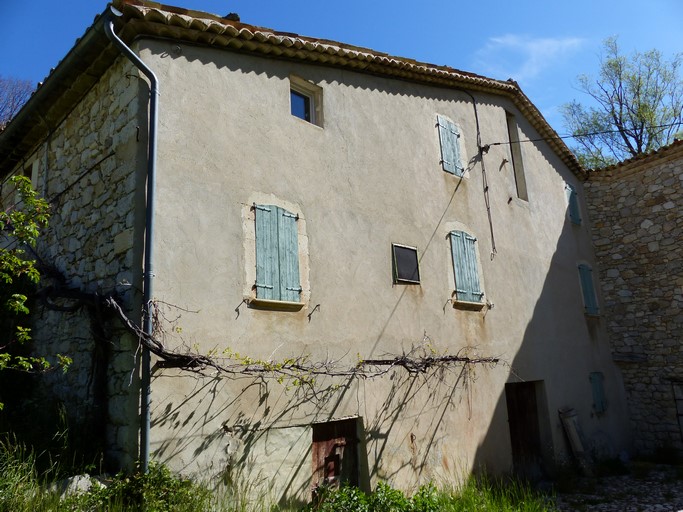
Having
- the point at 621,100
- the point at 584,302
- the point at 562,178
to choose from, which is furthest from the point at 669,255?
the point at 621,100

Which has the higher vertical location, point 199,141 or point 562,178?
point 562,178

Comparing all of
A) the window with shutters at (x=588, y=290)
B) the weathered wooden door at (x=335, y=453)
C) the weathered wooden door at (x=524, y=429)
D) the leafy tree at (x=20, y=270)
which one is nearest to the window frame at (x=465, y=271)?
the weathered wooden door at (x=524, y=429)

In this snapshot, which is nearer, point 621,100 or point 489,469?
point 489,469

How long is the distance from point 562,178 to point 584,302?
9.88ft

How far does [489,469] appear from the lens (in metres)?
8.12

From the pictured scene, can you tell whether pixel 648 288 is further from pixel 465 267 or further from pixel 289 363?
pixel 289 363

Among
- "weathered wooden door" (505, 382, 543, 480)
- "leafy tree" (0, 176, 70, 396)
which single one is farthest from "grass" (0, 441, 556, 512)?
"weathered wooden door" (505, 382, 543, 480)

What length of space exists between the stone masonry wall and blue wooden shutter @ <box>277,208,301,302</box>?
160 centimetres

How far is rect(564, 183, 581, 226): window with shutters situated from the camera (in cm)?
1255

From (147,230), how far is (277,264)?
1.52 m

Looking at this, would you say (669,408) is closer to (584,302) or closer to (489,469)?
(584,302)

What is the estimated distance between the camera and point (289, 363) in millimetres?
5816

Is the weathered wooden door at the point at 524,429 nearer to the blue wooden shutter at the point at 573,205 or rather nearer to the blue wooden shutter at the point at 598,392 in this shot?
the blue wooden shutter at the point at 598,392

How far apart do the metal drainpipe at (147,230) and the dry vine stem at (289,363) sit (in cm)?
15
